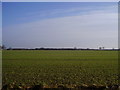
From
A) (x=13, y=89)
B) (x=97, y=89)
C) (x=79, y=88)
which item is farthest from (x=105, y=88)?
(x=13, y=89)

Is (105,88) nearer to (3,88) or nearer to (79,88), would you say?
(79,88)

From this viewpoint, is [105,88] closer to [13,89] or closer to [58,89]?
[58,89]

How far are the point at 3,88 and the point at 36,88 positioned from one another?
44.4 inches

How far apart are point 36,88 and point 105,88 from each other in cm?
229

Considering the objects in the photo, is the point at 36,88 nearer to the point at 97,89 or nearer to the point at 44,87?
the point at 44,87

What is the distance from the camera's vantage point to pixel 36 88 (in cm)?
952

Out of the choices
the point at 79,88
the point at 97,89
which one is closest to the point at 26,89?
the point at 79,88

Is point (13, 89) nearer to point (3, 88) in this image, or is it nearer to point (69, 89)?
point (3, 88)

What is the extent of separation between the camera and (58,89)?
9.52 metres

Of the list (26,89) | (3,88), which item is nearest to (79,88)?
(26,89)

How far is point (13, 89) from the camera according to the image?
9.64 metres

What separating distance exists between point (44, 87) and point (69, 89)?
0.81m

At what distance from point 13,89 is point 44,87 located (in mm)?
1033

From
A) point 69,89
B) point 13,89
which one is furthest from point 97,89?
point 13,89
